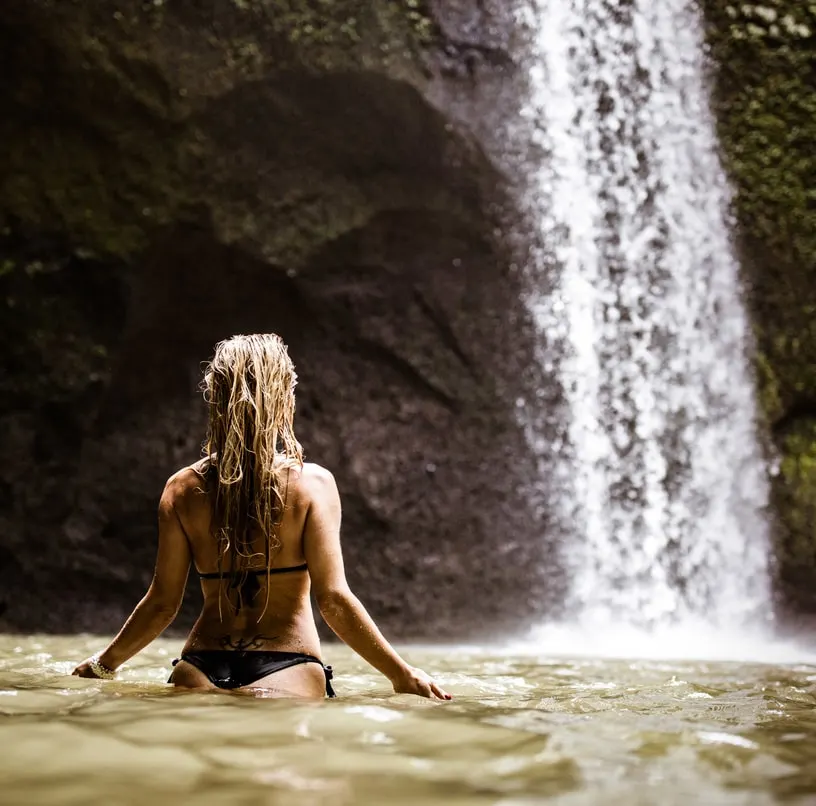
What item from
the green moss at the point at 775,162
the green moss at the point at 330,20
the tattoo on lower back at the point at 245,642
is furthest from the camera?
the green moss at the point at 775,162

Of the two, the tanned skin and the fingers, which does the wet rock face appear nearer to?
the tanned skin

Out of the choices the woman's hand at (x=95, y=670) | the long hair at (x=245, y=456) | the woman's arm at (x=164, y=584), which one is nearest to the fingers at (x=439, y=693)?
the long hair at (x=245, y=456)

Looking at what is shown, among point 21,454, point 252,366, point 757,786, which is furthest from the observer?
point 21,454

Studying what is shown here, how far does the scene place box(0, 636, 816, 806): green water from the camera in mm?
1717

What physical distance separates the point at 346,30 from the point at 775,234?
4441 millimetres

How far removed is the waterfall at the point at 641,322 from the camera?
28.1 ft

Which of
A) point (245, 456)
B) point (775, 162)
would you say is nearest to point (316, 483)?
point (245, 456)

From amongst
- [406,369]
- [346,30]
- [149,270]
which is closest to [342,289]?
[406,369]

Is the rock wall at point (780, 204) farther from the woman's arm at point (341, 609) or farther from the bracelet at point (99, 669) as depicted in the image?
the bracelet at point (99, 669)

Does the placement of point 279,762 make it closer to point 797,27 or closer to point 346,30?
point 346,30

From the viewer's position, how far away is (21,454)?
26.5 ft

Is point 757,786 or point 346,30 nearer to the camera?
point 757,786

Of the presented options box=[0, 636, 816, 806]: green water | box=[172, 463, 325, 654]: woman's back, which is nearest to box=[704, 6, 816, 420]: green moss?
box=[0, 636, 816, 806]: green water

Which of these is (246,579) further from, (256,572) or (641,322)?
(641,322)
